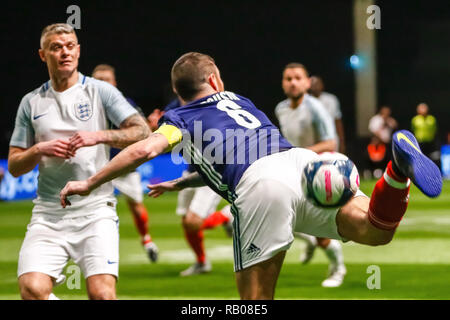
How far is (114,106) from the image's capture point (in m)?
5.57

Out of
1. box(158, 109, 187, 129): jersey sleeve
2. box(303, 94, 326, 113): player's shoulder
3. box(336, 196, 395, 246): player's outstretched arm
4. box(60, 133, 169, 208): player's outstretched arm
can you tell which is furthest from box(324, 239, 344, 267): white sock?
box(60, 133, 169, 208): player's outstretched arm

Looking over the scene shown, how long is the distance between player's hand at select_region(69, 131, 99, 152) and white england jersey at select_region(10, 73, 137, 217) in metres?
0.32

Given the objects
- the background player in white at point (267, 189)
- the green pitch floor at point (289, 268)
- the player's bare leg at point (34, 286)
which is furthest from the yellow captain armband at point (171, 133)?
the green pitch floor at point (289, 268)

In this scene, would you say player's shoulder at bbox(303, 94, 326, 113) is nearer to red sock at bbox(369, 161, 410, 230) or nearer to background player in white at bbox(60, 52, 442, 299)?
background player in white at bbox(60, 52, 442, 299)

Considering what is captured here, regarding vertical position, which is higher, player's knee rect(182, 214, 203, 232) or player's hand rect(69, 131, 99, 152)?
player's hand rect(69, 131, 99, 152)

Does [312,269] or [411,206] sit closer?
[312,269]

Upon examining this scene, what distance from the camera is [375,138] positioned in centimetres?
2630

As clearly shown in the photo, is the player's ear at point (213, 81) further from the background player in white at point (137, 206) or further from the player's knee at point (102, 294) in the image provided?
the background player in white at point (137, 206)

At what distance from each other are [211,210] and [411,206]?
9818 mm

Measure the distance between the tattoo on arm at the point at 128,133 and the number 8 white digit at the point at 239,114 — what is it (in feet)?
3.03

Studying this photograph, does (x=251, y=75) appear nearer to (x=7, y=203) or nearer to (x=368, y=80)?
(x=368, y=80)

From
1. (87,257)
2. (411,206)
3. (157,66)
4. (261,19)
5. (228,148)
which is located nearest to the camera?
(228,148)

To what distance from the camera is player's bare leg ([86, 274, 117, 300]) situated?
16.6ft

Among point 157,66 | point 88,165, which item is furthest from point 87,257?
point 157,66
